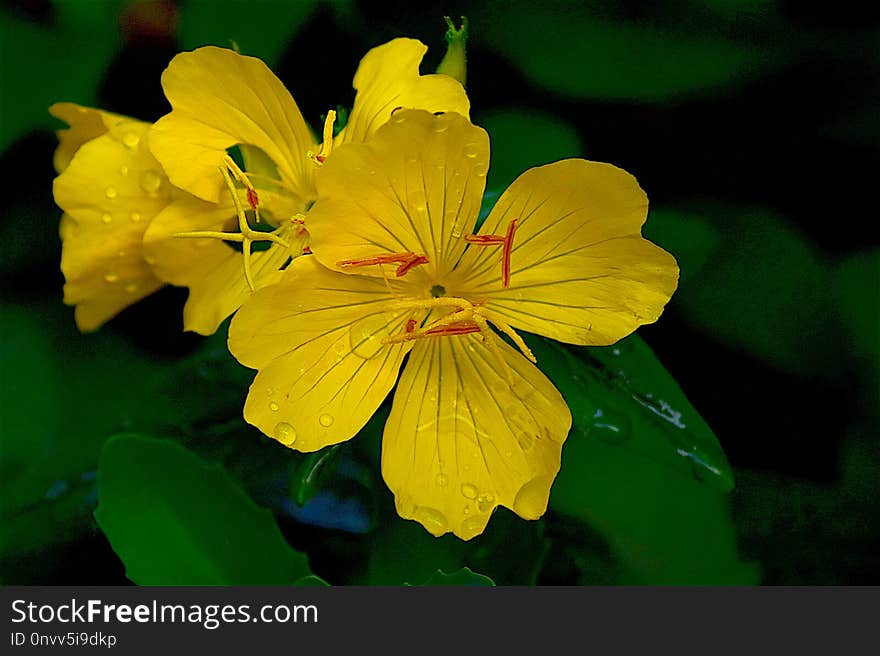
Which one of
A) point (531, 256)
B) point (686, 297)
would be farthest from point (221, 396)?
point (686, 297)

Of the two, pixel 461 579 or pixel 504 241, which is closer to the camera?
pixel 504 241

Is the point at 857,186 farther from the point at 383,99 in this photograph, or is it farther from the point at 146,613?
the point at 146,613

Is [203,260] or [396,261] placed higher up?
[396,261]

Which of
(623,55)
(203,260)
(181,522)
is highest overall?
(623,55)

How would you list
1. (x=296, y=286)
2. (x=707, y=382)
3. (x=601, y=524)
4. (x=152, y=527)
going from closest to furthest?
(x=296, y=286)
(x=152, y=527)
(x=601, y=524)
(x=707, y=382)

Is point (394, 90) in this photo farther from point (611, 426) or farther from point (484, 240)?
point (611, 426)

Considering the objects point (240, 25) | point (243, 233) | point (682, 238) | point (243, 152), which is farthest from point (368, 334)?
point (240, 25)
